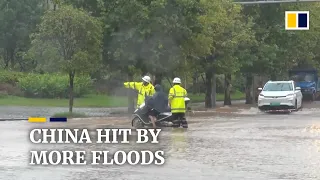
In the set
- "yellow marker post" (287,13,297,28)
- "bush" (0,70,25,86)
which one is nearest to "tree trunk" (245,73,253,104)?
"yellow marker post" (287,13,297,28)

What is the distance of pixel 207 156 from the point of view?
13.8m

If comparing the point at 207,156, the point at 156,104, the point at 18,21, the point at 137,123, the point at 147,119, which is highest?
the point at 18,21

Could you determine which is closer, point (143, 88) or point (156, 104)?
point (156, 104)

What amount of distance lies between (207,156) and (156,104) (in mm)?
A: 6902

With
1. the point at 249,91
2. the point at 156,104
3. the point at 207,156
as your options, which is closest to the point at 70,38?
the point at 156,104

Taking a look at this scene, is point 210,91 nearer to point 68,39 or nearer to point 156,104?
point 68,39

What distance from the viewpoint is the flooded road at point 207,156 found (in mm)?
11195

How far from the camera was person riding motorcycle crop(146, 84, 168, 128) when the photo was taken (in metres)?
20.3

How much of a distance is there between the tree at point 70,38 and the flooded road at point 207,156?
6765mm

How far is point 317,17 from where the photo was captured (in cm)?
4522

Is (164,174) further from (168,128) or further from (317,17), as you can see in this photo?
(317,17)

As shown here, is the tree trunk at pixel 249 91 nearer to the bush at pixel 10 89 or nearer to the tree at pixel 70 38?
the bush at pixel 10 89

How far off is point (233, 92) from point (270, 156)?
Result: 50.4 metres

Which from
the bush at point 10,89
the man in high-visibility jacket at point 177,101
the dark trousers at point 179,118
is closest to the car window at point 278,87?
the dark trousers at point 179,118
